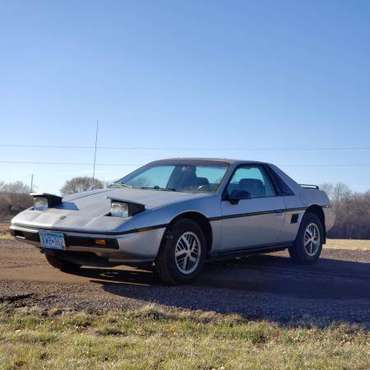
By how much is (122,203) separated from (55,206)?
1.03m

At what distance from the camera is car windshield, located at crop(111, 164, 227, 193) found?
746 centimetres

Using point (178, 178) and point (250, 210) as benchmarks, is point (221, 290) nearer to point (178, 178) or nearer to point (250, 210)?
point (250, 210)

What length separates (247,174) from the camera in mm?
7945

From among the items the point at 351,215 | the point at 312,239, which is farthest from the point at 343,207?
the point at 312,239

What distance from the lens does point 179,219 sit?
21.7 ft

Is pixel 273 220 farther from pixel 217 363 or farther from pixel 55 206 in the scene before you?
pixel 217 363

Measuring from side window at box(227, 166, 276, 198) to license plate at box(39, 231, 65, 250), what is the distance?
2.06 metres

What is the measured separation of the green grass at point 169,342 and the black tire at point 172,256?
1081 millimetres

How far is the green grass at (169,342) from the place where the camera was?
13.4 feet

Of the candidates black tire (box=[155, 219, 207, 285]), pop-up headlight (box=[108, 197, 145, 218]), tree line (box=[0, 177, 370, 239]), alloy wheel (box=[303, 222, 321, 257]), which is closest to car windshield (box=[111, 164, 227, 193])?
black tire (box=[155, 219, 207, 285])

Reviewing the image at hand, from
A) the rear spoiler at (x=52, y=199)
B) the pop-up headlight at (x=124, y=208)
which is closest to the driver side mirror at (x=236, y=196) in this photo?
the pop-up headlight at (x=124, y=208)

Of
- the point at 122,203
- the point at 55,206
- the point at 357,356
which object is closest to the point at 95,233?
Result: the point at 122,203

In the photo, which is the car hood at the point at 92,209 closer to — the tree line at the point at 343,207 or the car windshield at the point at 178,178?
the car windshield at the point at 178,178

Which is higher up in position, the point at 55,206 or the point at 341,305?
the point at 55,206
